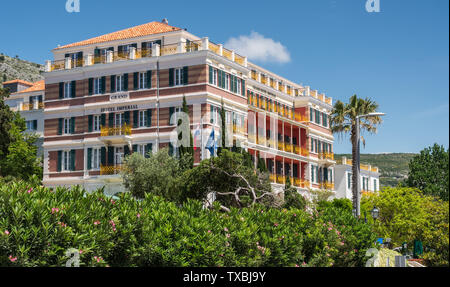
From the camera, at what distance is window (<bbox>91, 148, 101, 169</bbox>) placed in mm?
52203

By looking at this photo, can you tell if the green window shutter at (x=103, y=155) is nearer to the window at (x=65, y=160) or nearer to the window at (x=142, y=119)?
the window at (x=65, y=160)

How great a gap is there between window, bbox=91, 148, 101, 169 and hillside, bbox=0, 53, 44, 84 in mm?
70228

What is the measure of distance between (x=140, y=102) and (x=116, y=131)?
313 centimetres

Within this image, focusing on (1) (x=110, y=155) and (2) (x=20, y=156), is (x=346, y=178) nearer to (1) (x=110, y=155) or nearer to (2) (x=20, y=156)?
(1) (x=110, y=155)

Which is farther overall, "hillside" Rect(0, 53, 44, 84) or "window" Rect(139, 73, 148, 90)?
"hillside" Rect(0, 53, 44, 84)

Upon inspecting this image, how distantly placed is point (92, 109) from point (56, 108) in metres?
3.91

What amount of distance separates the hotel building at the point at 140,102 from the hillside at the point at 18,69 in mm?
66708

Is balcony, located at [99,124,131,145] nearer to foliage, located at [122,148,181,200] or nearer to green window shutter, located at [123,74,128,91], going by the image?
green window shutter, located at [123,74,128,91]

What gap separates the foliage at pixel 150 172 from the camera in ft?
144

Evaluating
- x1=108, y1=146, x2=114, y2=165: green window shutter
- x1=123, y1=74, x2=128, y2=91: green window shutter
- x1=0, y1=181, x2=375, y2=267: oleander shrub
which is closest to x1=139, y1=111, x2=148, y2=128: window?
x1=123, y1=74, x2=128, y2=91: green window shutter

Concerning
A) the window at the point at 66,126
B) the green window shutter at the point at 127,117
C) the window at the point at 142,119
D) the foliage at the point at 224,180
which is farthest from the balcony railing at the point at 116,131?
the foliage at the point at 224,180

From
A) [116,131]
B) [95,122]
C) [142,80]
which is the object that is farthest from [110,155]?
[142,80]

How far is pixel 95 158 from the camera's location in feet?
172

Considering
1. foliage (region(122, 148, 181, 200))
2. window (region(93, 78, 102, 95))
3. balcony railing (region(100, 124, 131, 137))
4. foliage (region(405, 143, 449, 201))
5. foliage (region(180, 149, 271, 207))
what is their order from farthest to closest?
window (region(93, 78, 102, 95)) < balcony railing (region(100, 124, 131, 137)) < foliage (region(122, 148, 181, 200)) < foliage (region(180, 149, 271, 207)) < foliage (region(405, 143, 449, 201))
